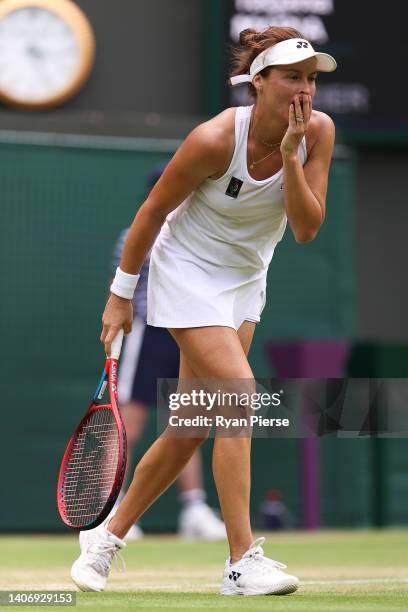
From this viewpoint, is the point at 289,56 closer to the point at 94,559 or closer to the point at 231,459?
the point at 231,459

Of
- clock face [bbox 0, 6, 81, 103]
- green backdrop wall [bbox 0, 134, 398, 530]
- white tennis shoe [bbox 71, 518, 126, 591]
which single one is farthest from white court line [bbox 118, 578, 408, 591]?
clock face [bbox 0, 6, 81, 103]

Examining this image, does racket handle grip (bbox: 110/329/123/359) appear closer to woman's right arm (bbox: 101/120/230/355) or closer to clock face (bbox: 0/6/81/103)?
woman's right arm (bbox: 101/120/230/355)

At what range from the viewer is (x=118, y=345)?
14.0 ft

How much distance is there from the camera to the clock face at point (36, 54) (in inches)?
357

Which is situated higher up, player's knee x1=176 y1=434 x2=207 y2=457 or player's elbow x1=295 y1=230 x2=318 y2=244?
player's elbow x1=295 y1=230 x2=318 y2=244

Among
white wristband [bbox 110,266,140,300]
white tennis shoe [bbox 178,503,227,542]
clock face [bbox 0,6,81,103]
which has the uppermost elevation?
clock face [bbox 0,6,81,103]

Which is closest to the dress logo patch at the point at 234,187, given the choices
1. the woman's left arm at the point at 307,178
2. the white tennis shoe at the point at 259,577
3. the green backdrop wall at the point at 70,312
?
the woman's left arm at the point at 307,178

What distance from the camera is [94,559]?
13.9 ft

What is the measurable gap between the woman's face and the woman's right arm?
0.17 m

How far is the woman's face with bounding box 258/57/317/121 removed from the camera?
4031mm

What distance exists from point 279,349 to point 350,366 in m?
0.43

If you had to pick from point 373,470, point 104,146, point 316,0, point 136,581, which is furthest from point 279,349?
point 136,581

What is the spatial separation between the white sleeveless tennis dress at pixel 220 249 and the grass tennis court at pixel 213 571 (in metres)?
0.80

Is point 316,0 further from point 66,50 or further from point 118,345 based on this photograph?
point 118,345
